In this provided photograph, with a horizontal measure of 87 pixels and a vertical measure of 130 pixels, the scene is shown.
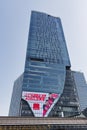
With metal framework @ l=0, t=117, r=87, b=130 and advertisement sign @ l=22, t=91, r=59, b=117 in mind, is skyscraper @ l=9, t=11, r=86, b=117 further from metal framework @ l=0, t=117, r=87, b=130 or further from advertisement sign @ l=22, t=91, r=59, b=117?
metal framework @ l=0, t=117, r=87, b=130

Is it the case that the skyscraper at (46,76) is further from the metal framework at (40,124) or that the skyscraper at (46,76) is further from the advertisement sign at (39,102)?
the metal framework at (40,124)

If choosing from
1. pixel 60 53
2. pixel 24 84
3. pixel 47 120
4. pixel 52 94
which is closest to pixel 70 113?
pixel 52 94

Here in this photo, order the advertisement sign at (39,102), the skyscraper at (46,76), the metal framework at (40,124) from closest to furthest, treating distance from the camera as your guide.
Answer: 1. the metal framework at (40,124)
2. the advertisement sign at (39,102)
3. the skyscraper at (46,76)

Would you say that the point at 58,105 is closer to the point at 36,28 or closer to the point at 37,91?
the point at 37,91

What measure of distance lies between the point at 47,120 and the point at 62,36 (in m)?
90.3

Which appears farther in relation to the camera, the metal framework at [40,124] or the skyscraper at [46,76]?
the skyscraper at [46,76]

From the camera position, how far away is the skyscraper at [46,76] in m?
92.6

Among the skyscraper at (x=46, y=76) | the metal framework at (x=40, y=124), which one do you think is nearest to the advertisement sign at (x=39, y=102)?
the skyscraper at (x=46, y=76)

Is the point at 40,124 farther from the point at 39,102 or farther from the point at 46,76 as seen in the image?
the point at 46,76

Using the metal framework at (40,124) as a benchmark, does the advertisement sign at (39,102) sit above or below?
above

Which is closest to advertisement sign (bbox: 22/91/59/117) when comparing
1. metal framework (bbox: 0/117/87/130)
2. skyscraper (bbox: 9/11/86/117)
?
skyscraper (bbox: 9/11/86/117)

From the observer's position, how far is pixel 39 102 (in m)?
92.2

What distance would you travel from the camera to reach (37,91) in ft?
313

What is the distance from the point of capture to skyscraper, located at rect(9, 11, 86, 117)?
304 ft
